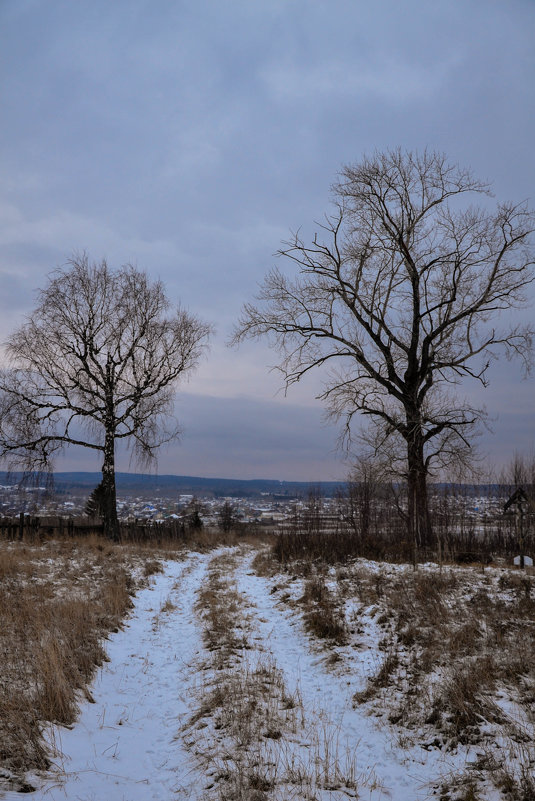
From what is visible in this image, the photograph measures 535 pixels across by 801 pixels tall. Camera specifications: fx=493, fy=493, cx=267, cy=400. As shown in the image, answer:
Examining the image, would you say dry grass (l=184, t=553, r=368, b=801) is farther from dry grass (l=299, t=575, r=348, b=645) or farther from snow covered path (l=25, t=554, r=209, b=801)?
dry grass (l=299, t=575, r=348, b=645)

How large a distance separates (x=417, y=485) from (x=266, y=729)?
39.0 feet

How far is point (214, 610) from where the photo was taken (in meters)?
9.15

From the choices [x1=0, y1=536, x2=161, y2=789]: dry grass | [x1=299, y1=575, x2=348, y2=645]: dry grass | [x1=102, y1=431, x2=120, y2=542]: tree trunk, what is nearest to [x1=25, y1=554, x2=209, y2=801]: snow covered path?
[x1=0, y1=536, x2=161, y2=789]: dry grass

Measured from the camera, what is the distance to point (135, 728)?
486 cm

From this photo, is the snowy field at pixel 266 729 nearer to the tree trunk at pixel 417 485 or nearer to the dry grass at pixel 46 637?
the dry grass at pixel 46 637

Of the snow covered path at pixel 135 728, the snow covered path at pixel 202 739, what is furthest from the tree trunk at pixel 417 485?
the snow covered path at pixel 135 728

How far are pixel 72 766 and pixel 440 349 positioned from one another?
14.8m

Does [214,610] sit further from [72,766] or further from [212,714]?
[72,766]

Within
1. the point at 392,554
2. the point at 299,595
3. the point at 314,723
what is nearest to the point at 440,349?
the point at 392,554

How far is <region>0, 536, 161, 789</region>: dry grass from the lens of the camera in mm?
4020

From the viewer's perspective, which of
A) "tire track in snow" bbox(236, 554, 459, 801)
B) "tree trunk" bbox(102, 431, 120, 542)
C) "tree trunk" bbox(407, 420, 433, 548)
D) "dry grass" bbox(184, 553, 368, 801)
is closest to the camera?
"dry grass" bbox(184, 553, 368, 801)

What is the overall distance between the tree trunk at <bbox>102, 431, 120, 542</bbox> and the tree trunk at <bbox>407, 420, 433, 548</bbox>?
36.4 feet

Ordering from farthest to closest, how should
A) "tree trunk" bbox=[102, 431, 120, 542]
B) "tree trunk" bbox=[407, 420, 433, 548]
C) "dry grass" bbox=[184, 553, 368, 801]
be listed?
1. "tree trunk" bbox=[102, 431, 120, 542]
2. "tree trunk" bbox=[407, 420, 433, 548]
3. "dry grass" bbox=[184, 553, 368, 801]

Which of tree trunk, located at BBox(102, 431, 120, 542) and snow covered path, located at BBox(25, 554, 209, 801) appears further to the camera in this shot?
tree trunk, located at BBox(102, 431, 120, 542)
